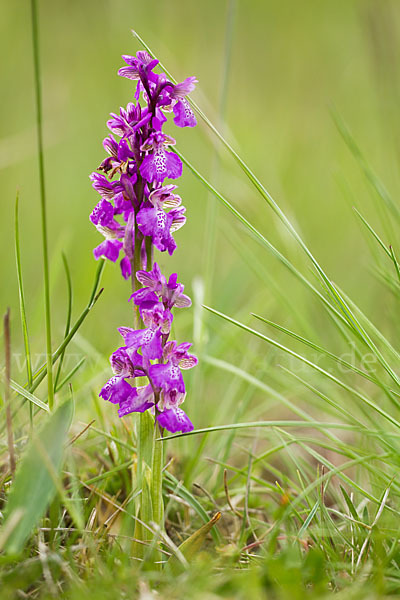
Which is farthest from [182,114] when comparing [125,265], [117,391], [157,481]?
[157,481]

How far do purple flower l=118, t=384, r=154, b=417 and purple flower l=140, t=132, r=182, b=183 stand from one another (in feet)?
1.83

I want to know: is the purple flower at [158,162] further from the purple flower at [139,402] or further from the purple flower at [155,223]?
the purple flower at [139,402]

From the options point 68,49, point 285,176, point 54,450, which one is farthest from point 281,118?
point 54,450

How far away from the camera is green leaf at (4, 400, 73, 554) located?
1368mm

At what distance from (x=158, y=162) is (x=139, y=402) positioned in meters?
0.63

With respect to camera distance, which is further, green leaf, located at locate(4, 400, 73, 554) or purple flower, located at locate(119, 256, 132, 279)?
purple flower, located at locate(119, 256, 132, 279)

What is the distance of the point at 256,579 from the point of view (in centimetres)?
125

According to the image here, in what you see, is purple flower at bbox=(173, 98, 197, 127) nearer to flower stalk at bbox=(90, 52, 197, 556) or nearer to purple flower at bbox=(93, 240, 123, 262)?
flower stalk at bbox=(90, 52, 197, 556)

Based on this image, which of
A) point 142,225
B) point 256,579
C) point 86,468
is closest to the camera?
point 256,579

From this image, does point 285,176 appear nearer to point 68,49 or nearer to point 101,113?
point 101,113

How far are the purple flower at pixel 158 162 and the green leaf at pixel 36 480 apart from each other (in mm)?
617

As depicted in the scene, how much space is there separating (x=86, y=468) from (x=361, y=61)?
757 cm

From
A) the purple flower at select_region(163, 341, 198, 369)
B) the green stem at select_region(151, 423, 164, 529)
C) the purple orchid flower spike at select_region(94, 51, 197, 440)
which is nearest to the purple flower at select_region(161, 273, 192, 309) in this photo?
the purple orchid flower spike at select_region(94, 51, 197, 440)

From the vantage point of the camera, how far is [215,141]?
99.3 inches
